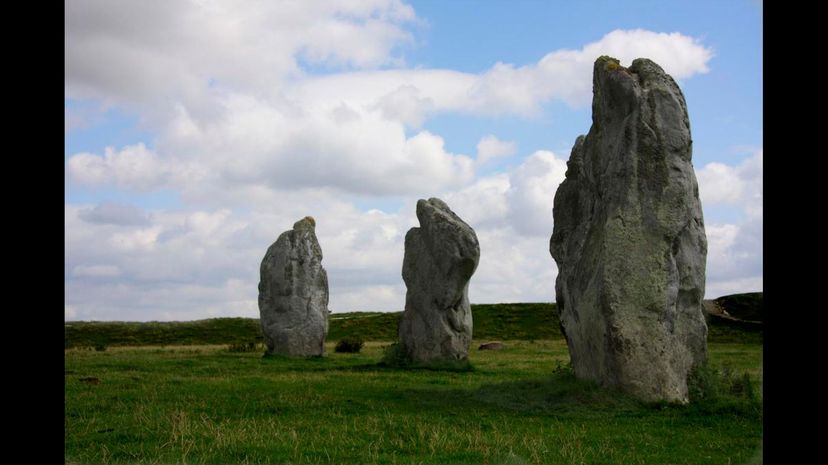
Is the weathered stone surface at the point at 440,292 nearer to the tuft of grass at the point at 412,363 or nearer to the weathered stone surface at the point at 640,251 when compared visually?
the tuft of grass at the point at 412,363

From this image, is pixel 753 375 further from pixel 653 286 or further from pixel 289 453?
pixel 289 453

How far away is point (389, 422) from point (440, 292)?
39.6 feet

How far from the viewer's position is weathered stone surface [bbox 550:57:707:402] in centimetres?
1364

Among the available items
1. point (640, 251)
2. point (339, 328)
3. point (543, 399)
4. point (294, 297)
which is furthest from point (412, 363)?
point (339, 328)

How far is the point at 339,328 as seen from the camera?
5238 centimetres

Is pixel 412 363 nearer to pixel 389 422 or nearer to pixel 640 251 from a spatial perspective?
pixel 640 251

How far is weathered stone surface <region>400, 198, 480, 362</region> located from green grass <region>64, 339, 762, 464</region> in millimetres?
3461

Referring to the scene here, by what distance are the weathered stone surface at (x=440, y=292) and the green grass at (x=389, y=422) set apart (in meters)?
3.46

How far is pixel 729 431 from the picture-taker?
12.0 m

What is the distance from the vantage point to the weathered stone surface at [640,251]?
13.6 metres

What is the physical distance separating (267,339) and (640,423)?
19.0 m

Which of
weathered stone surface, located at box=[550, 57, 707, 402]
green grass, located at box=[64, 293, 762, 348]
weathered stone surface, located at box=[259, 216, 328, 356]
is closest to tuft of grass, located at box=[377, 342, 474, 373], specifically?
weathered stone surface, located at box=[259, 216, 328, 356]
